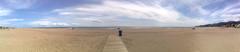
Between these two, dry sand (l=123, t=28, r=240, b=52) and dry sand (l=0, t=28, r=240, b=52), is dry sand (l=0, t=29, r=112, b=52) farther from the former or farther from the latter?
dry sand (l=123, t=28, r=240, b=52)

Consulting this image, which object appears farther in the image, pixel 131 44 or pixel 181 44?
pixel 181 44

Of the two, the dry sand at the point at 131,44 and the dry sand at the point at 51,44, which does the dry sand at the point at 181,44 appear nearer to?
the dry sand at the point at 131,44

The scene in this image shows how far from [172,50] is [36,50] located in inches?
261

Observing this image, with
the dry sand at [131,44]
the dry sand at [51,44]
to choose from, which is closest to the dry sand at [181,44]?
the dry sand at [131,44]

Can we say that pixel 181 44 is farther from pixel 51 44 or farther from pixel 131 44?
pixel 51 44

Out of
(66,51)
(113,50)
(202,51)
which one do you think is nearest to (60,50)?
(66,51)

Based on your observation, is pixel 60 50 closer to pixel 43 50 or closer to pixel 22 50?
pixel 43 50

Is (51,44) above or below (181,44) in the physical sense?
above

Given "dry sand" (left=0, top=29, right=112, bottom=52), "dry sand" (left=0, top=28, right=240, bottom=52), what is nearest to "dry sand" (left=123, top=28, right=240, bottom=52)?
"dry sand" (left=0, top=28, right=240, bottom=52)

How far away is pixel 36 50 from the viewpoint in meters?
14.1

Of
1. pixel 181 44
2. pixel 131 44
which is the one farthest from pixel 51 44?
pixel 181 44

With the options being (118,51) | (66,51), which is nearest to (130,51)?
(118,51)

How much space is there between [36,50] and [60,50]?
115 cm

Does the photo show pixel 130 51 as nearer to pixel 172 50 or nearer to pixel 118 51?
pixel 118 51
